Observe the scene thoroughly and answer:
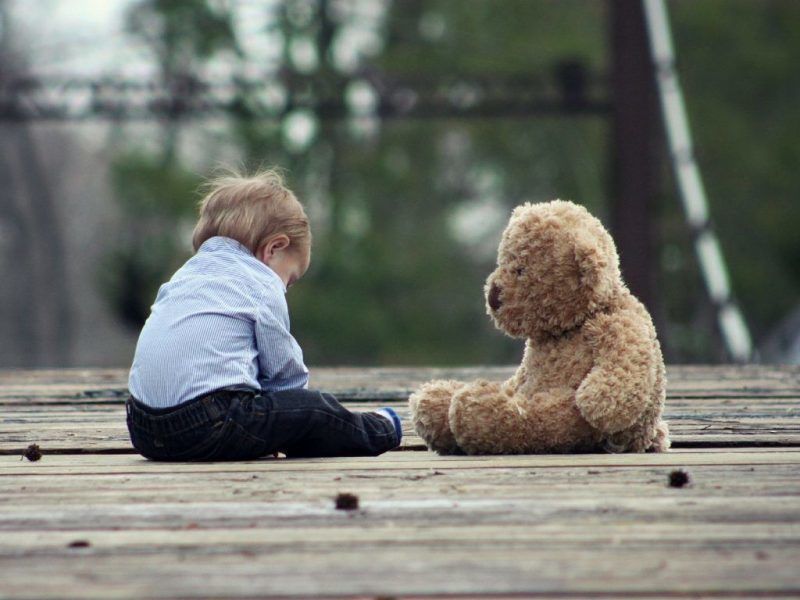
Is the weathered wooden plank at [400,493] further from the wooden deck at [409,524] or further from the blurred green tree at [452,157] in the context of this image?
the blurred green tree at [452,157]

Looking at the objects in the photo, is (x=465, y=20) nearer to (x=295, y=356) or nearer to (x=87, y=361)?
(x=87, y=361)

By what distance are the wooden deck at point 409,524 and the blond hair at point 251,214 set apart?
619 mm

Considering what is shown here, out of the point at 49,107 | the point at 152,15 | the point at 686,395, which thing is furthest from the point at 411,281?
the point at 686,395

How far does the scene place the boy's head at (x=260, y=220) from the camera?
306cm

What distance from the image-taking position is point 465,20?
18.9m

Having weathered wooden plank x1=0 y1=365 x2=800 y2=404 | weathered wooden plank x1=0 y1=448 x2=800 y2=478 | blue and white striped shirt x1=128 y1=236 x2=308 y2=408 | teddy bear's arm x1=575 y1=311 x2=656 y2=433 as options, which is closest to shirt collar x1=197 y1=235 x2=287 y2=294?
blue and white striped shirt x1=128 y1=236 x2=308 y2=408

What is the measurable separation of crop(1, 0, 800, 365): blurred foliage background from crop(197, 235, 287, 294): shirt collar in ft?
46.5

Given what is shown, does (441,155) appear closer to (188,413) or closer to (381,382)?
(381,382)

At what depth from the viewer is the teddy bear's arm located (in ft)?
8.45

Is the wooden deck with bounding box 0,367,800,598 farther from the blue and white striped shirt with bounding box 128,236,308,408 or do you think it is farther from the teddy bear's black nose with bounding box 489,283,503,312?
the teddy bear's black nose with bounding box 489,283,503,312

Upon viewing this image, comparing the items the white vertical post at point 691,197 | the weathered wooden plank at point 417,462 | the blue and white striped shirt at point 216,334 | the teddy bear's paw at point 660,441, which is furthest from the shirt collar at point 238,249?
the white vertical post at point 691,197

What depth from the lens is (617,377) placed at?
8.51 ft

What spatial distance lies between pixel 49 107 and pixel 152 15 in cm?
747

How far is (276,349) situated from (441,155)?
16.5m
